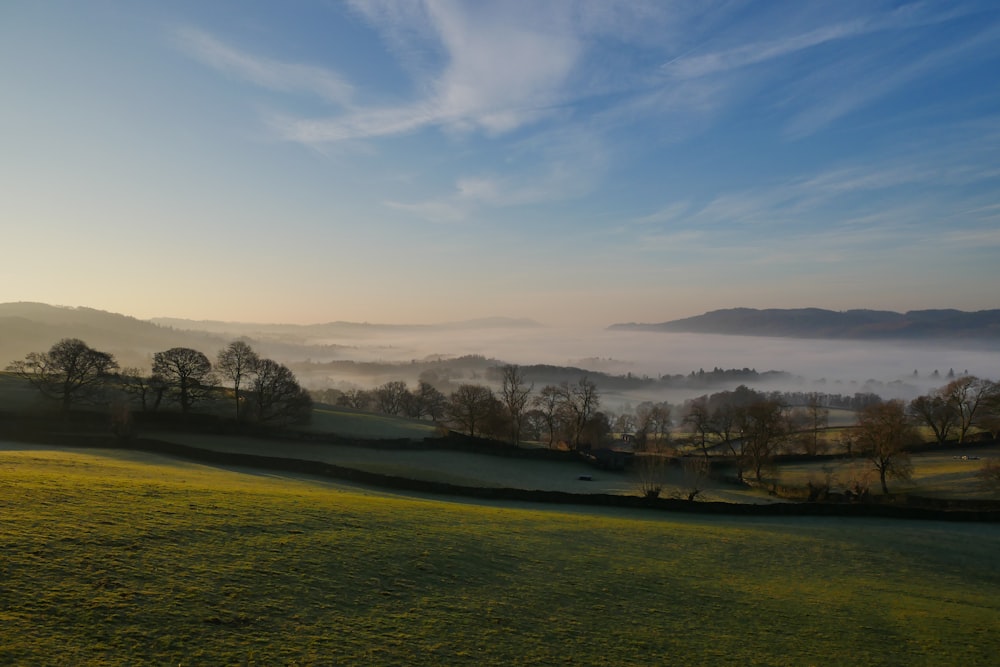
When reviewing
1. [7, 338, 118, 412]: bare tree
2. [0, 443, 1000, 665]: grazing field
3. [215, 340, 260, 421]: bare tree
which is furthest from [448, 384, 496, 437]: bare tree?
[0, 443, 1000, 665]: grazing field

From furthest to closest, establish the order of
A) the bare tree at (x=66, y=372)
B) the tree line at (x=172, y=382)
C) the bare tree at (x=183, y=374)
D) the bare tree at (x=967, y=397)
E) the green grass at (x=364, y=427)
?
the bare tree at (x=967, y=397)
the green grass at (x=364, y=427)
the bare tree at (x=183, y=374)
the tree line at (x=172, y=382)
the bare tree at (x=66, y=372)

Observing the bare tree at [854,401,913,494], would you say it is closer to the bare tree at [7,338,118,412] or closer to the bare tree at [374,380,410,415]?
the bare tree at [7,338,118,412]

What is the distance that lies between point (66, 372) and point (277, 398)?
17928mm

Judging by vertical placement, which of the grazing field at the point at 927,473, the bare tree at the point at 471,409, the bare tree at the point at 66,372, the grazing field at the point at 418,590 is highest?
the bare tree at the point at 66,372

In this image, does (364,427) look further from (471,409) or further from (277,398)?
(471,409)

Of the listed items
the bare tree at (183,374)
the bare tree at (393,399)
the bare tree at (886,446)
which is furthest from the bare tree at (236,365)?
the bare tree at (886,446)

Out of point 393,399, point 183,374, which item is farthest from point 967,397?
point 183,374

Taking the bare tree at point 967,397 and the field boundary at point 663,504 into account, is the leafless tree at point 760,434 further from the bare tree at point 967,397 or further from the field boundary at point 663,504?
the bare tree at point 967,397

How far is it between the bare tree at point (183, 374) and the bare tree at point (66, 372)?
198 inches

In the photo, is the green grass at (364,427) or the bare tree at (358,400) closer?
the green grass at (364,427)

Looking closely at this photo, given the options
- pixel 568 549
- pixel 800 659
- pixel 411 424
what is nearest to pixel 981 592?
pixel 800 659

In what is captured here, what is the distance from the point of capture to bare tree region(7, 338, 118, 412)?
48.1 m

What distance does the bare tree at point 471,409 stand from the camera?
61.2 metres

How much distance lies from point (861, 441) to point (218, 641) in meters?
56.6
